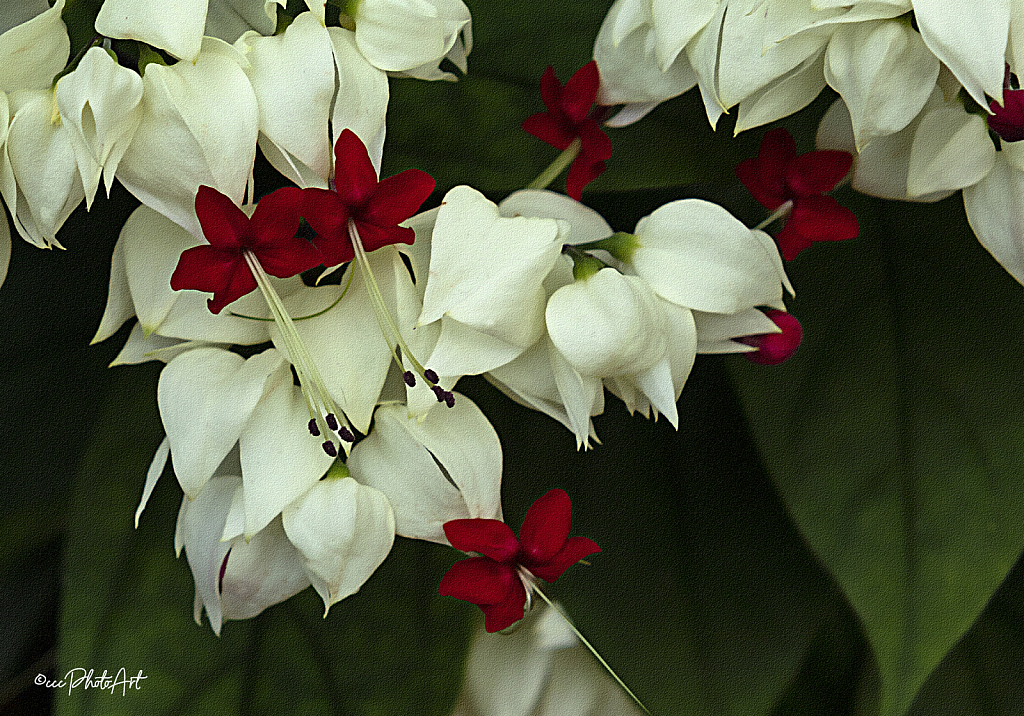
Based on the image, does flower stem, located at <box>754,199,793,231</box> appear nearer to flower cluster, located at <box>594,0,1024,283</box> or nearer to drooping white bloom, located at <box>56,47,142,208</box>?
flower cluster, located at <box>594,0,1024,283</box>

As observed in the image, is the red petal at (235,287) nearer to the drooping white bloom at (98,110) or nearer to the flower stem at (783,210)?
the drooping white bloom at (98,110)

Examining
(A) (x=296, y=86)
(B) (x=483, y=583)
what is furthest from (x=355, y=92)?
(B) (x=483, y=583)

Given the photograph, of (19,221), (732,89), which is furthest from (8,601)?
(732,89)

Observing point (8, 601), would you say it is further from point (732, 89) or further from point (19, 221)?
point (732, 89)

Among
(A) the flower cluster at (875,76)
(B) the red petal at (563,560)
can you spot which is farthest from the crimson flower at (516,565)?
(A) the flower cluster at (875,76)

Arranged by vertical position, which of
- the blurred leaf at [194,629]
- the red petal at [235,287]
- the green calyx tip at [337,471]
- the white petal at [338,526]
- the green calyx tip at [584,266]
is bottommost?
the blurred leaf at [194,629]

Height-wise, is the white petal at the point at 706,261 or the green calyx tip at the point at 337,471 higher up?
the white petal at the point at 706,261

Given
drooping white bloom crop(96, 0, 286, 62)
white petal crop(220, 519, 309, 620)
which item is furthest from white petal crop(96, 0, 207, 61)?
white petal crop(220, 519, 309, 620)
